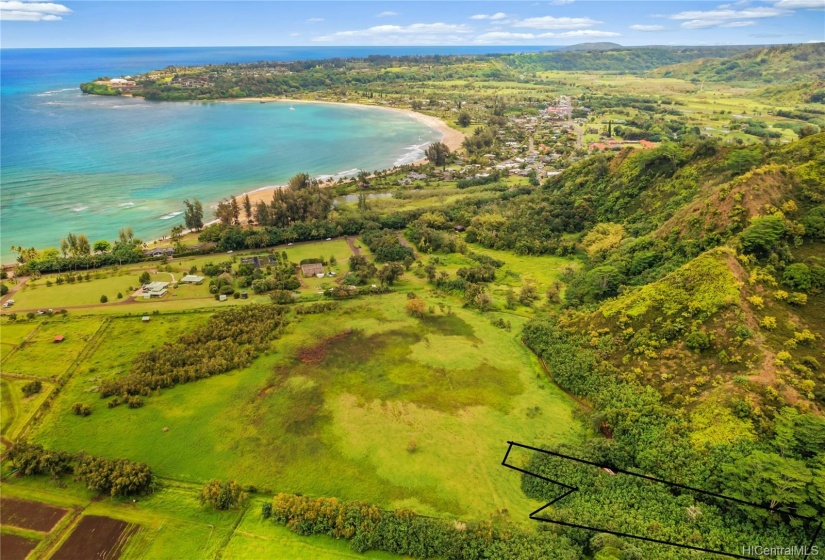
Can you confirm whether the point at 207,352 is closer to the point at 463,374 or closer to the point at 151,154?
the point at 463,374

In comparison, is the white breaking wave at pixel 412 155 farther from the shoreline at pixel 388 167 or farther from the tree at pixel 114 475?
the tree at pixel 114 475

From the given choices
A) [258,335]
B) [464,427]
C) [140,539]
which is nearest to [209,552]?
[140,539]

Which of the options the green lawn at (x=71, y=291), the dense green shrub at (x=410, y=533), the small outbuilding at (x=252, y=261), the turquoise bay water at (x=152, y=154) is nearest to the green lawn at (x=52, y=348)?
the green lawn at (x=71, y=291)

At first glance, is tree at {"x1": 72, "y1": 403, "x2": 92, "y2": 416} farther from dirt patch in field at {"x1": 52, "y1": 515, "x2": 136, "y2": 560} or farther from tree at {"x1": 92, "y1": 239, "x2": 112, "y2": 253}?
tree at {"x1": 92, "y1": 239, "x2": 112, "y2": 253}

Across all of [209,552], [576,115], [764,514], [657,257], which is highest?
[576,115]

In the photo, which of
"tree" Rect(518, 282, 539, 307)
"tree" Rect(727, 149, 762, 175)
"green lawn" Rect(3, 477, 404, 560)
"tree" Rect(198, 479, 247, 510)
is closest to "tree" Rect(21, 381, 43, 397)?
"green lawn" Rect(3, 477, 404, 560)

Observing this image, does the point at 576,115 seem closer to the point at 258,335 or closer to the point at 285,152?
the point at 285,152
